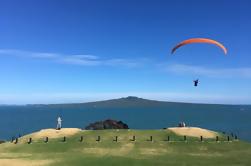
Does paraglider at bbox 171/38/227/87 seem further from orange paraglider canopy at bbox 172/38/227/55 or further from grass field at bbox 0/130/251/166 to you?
grass field at bbox 0/130/251/166

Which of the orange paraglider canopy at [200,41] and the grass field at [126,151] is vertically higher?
the orange paraglider canopy at [200,41]

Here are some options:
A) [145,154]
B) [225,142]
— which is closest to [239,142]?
[225,142]

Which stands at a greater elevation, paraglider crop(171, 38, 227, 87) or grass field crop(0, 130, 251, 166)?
paraglider crop(171, 38, 227, 87)

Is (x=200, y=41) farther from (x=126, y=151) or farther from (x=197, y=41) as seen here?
(x=126, y=151)

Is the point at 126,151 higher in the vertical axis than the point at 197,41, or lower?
lower

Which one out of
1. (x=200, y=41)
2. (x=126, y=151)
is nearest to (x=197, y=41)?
(x=200, y=41)

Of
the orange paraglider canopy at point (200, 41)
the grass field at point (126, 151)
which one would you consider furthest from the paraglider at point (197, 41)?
the grass field at point (126, 151)

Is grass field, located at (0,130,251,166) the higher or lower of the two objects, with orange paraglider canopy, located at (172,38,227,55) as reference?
lower

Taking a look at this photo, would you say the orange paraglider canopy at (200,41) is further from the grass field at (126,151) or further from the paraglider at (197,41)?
the grass field at (126,151)

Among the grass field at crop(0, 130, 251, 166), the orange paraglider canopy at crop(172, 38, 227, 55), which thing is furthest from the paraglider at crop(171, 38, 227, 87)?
the grass field at crop(0, 130, 251, 166)
